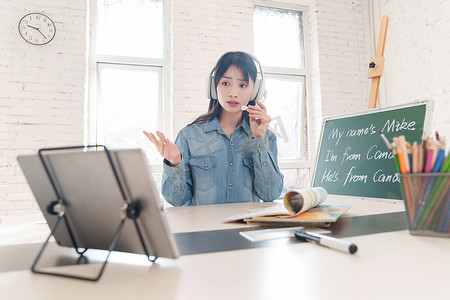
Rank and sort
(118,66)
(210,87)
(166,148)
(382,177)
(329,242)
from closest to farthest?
1. (329,242)
2. (166,148)
3. (382,177)
4. (210,87)
5. (118,66)

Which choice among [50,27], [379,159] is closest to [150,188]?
[379,159]

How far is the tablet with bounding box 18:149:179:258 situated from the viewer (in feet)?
1.38

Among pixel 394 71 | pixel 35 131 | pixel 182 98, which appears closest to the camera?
pixel 35 131

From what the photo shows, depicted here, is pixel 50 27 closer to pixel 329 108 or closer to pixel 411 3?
pixel 329 108

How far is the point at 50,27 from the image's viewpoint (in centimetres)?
279

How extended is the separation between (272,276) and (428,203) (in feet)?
1.40

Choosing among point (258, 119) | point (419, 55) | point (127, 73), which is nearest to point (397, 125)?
point (258, 119)

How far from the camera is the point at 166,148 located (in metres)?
1.11

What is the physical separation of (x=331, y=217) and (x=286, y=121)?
3.09 metres

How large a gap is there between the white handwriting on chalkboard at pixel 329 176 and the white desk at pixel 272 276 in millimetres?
911

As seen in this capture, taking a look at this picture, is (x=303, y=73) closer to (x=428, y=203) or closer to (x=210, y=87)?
(x=210, y=87)

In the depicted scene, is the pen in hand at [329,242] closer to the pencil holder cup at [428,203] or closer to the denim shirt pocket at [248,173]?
the pencil holder cup at [428,203]

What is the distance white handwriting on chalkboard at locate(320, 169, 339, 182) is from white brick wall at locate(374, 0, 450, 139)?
2070 mm

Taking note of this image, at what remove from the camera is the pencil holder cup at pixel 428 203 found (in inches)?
24.2
